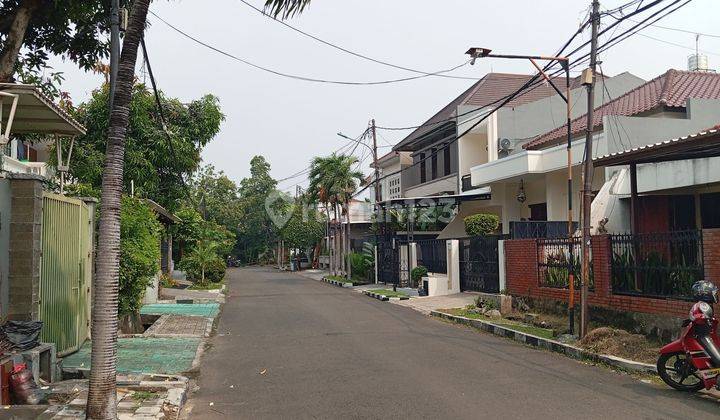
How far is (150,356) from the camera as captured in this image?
33.5 feet

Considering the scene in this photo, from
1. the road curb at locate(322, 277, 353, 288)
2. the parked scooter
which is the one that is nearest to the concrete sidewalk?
the parked scooter

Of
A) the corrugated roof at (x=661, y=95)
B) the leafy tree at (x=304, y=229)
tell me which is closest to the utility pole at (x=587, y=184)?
the corrugated roof at (x=661, y=95)

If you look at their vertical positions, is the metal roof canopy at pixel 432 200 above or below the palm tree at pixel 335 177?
below

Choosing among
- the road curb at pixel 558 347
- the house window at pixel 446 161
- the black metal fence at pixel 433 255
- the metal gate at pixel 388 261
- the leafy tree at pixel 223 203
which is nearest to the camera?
the road curb at pixel 558 347

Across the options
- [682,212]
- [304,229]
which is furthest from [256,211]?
[682,212]

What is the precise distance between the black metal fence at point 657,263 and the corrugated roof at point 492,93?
20.9 meters

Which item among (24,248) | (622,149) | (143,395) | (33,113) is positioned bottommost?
(143,395)

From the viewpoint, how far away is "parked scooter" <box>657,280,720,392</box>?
732cm

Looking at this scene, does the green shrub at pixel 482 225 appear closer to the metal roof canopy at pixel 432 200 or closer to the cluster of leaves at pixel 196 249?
the metal roof canopy at pixel 432 200

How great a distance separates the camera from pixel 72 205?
32.7ft

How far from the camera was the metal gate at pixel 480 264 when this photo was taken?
19.1 m

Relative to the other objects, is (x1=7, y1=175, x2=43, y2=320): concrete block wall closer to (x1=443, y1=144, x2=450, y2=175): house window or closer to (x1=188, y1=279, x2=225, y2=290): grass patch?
(x1=188, y1=279, x2=225, y2=290): grass patch

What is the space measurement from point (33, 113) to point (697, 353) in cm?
935

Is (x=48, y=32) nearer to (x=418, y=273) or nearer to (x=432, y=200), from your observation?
(x=418, y=273)
